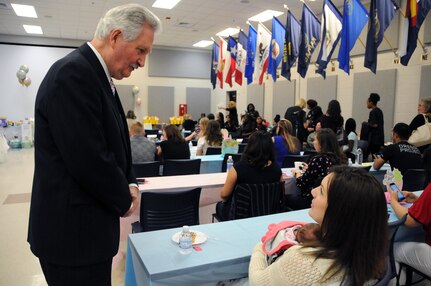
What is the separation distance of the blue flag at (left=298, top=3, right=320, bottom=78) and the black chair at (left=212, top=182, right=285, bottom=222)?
4652mm

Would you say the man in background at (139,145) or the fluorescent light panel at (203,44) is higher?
the fluorescent light panel at (203,44)

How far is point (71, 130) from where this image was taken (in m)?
1.11

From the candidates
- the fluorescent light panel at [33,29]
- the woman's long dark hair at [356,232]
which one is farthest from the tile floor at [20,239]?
the fluorescent light panel at [33,29]

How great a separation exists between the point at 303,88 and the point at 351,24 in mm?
4380

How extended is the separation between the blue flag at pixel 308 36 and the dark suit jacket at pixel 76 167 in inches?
241

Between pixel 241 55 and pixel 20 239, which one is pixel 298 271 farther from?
pixel 241 55

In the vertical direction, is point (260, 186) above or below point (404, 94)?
below

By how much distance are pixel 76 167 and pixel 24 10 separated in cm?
1003

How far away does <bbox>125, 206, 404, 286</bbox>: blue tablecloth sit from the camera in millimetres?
1520

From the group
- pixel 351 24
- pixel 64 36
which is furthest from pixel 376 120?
pixel 64 36

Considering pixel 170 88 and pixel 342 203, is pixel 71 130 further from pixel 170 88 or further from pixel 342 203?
pixel 170 88

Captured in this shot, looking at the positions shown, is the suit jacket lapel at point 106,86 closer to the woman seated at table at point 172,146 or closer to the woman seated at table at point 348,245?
the woman seated at table at point 348,245

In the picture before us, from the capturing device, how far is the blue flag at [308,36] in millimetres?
6609

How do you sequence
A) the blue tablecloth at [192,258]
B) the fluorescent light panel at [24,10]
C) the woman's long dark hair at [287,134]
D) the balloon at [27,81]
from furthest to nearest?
the balloon at [27,81], the fluorescent light panel at [24,10], the woman's long dark hair at [287,134], the blue tablecloth at [192,258]
